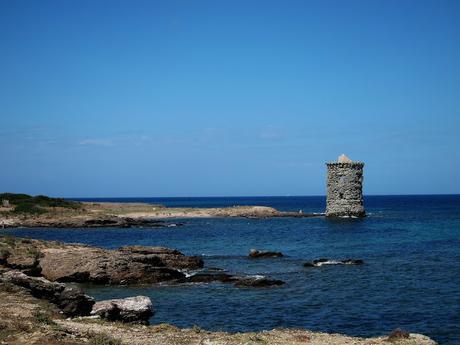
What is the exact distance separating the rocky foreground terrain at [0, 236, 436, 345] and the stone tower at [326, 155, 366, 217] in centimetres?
4669

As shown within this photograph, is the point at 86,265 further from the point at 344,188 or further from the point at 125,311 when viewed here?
the point at 344,188

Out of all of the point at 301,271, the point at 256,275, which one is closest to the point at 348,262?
the point at 301,271

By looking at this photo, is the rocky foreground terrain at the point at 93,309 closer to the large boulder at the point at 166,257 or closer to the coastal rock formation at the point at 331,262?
the large boulder at the point at 166,257

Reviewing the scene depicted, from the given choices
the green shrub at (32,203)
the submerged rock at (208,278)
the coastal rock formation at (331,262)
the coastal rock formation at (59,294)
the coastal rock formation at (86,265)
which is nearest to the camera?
the coastal rock formation at (59,294)

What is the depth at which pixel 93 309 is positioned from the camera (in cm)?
1973

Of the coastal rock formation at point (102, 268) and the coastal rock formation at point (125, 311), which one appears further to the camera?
the coastal rock formation at point (102, 268)

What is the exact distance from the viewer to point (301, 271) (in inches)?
1352

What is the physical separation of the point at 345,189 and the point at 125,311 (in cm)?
6064

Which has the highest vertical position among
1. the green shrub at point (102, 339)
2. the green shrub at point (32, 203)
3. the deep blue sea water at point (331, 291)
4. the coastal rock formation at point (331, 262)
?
the green shrub at point (32, 203)

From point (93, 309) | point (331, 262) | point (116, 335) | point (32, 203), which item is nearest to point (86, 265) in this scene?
point (93, 309)

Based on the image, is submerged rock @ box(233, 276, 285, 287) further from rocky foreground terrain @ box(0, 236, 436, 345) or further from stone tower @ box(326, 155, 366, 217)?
stone tower @ box(326, 155, 366, 217)

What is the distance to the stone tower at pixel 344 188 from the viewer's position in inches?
2965

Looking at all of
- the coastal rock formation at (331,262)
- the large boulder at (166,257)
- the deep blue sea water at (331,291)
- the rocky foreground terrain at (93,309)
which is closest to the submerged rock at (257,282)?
the rocky foreground terrain at (93,309)

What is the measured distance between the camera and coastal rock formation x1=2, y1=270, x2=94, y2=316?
19561 mm
